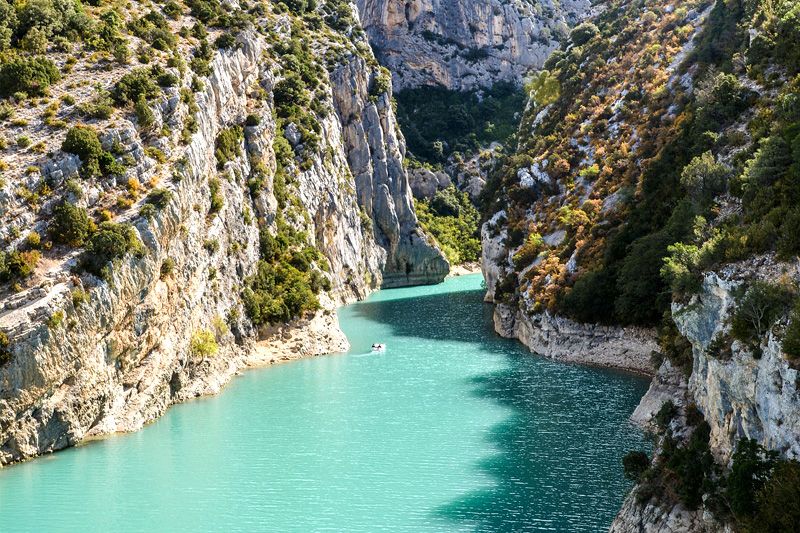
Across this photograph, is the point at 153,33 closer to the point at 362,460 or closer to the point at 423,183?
the point at 362,460

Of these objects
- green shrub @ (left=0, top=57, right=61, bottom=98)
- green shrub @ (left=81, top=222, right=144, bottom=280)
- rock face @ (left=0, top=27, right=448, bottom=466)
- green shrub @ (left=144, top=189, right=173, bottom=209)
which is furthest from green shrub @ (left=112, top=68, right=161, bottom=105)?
green shrub @ (left=81, top=222, right=144, bottom=280)

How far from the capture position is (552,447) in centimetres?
3619

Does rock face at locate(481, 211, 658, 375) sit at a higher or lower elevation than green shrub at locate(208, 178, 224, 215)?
lower

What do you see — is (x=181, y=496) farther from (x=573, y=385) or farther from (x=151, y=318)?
(x=573, y=385)

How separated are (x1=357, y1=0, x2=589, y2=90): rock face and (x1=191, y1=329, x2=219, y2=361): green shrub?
123m

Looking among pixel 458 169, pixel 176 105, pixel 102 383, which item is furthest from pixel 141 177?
pixel 458 169

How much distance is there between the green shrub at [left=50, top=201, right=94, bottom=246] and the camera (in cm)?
3862

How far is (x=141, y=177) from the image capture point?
4506cm

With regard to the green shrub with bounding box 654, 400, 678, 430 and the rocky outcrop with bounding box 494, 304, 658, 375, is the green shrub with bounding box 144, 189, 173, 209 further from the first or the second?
the rocky outcrop with bounding box 494, 304, 658, 375

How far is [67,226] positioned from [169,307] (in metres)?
9.92

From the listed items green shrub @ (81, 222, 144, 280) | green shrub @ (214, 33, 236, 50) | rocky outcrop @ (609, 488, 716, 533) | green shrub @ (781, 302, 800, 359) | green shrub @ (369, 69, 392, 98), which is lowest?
rocky outcrop @ (609, 488, 716, 533)

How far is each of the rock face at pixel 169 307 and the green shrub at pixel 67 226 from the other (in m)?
1.08

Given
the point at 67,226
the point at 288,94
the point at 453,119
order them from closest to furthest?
the point at 67,226 → the point at 288,94 → the point at 453,119

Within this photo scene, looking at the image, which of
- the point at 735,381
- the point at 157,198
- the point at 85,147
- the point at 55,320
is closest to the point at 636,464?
the point at 735,381
